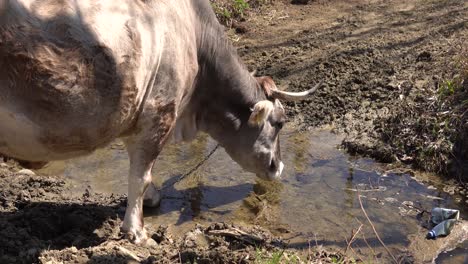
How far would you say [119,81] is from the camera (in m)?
4.41

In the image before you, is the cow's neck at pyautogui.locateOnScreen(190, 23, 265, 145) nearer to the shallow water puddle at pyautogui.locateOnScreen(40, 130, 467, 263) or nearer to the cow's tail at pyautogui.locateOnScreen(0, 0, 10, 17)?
the shallow water puddle at pyautogui.locateOnScreen(40, 130, 467, 263)

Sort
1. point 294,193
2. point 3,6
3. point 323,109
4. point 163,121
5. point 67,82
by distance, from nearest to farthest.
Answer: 1. point 3,6
2. point 67,82
3. point 163,121
4. point 294,193
5. point 323,109

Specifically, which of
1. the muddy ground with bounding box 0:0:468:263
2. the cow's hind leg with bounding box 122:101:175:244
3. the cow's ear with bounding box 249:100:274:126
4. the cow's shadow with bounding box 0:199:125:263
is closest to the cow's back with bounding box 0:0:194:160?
the cow's hind leg with bounding box 122:101:175:244

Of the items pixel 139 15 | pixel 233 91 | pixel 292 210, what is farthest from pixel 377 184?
pixel 139 15

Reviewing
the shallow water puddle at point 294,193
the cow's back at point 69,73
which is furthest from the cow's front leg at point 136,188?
the shallow water puddle at point 294,193

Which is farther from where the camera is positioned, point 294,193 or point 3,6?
point 294,193

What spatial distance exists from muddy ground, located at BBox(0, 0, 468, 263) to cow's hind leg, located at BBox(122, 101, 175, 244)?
18 cm

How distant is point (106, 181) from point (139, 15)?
2189mm

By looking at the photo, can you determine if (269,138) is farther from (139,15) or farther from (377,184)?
(139,15)

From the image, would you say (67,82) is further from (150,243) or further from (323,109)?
(323,109)

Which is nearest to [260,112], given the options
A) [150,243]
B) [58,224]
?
[150,243]

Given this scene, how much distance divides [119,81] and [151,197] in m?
1.81

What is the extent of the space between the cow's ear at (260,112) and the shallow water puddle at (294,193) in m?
0.87

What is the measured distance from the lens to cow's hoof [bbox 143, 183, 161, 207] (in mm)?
Result: 5973
